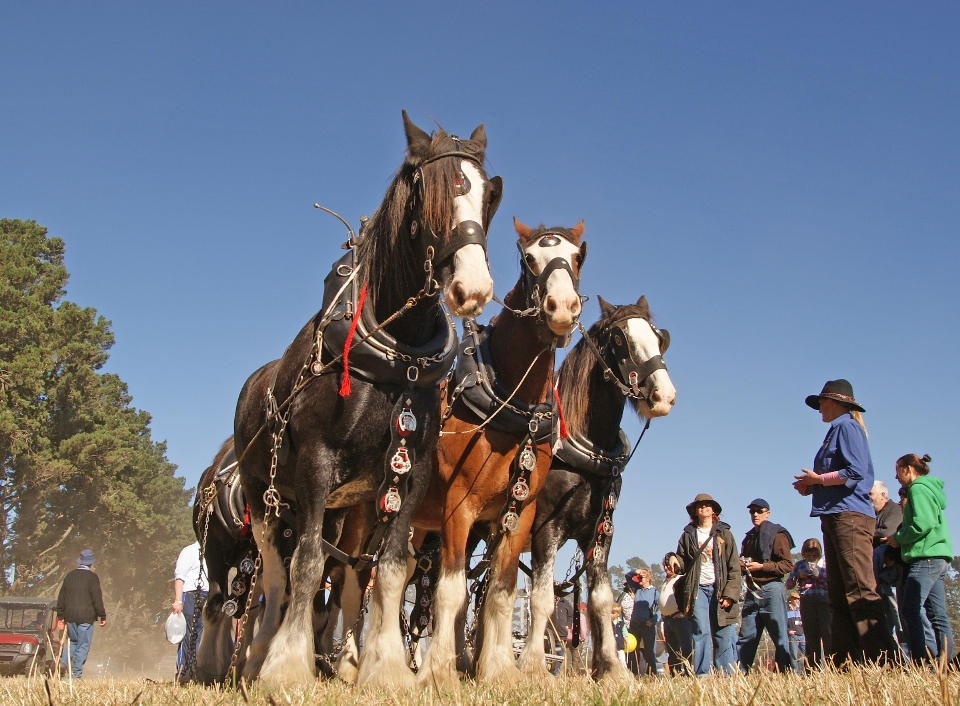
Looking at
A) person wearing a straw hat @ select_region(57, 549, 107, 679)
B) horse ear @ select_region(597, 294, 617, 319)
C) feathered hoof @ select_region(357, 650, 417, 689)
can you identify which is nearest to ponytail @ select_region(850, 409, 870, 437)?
horse ear @ select_region(597, 294, 617, 319)

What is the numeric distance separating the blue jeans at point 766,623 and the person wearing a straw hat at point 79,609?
850 centimetres

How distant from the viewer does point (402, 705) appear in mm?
3014

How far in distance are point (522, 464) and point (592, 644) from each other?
5.60 ft

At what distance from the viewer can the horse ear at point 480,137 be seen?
17.0 feet

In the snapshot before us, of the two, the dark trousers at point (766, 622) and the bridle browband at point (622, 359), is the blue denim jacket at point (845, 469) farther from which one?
the dark trousers at point (766, 622)

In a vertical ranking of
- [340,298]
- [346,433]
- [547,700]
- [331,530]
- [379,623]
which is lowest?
[547,700]

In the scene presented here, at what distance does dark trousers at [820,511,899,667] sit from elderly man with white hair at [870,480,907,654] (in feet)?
0.64

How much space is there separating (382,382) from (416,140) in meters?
1.38

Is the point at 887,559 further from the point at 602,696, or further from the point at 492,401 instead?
the point at 602,696

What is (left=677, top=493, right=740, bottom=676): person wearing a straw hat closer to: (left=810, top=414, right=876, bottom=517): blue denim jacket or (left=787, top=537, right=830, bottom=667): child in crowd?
(left=787, top=537, right=830, bottom=667): child in crowd

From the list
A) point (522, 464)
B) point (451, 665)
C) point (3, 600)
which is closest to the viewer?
point (451, 665)

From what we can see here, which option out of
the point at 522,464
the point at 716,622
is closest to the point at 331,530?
the point at 522,464

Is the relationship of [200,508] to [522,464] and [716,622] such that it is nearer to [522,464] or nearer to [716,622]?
[522,464]

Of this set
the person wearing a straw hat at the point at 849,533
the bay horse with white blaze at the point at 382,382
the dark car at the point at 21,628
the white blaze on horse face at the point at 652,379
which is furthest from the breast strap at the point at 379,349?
the dark car at the point at 21,628
